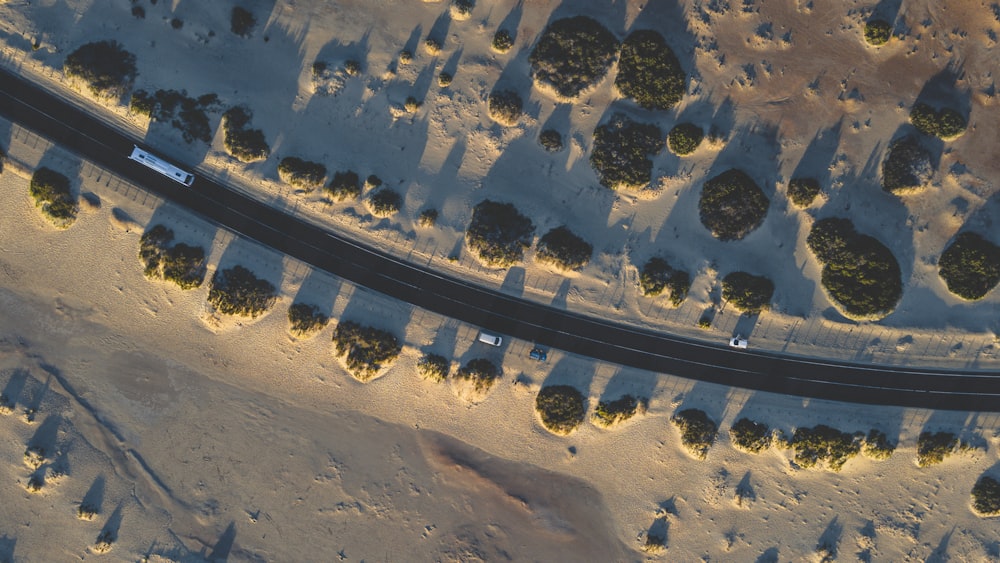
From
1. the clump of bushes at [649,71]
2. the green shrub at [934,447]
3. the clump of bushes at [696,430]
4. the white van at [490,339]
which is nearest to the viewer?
the clump of bushes at [649,71]

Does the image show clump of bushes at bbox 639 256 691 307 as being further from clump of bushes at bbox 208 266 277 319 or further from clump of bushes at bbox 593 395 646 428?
clump of bushes at bbox 208 266 277 319

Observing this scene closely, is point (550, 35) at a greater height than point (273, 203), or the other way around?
point (550, 35)

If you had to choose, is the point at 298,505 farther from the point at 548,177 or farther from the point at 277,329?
the point at 548,177

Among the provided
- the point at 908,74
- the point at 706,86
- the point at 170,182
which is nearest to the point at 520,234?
the point at 706,86

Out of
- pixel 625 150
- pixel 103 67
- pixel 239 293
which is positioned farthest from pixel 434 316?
pixel 103 67

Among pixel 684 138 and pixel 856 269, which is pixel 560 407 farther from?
pixel 856 269

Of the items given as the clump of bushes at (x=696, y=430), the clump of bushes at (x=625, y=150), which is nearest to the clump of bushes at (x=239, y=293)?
the clump of bushes at (x=625, y=150)

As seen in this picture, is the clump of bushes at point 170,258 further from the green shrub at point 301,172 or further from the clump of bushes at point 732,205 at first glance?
the clump of bushes at point 732,205
